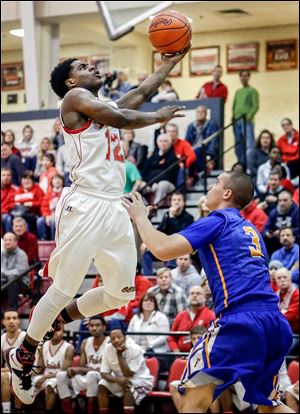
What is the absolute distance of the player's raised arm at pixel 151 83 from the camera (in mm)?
6977

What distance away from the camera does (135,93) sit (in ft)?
23.5

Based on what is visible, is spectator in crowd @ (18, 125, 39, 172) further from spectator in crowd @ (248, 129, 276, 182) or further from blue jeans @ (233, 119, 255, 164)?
spectator in crowd @ (248, 129, 276, 182)

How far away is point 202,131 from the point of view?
1656cm

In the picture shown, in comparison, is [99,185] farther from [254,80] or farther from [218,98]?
[254,80]

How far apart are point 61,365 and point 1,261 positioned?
2.94 meters

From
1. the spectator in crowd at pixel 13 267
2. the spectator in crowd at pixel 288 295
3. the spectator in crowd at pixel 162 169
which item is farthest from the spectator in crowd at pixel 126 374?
the spectator in crowd at pixel 162 169

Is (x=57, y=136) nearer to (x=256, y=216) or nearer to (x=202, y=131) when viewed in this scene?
(x=202, y=131)

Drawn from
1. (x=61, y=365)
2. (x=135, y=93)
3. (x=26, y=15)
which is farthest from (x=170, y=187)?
(x=135, y=93)

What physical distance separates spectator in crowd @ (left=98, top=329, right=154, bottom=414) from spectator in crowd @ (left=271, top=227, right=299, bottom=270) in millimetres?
2340

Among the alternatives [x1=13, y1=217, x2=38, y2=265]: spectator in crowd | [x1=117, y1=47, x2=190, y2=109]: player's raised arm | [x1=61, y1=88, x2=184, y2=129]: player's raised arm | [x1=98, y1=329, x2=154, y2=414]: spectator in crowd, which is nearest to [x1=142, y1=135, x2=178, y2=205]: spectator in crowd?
[x1=13, y1=217, x2=38, y2=265]: spectator in crowd

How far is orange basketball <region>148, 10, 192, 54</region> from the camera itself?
701 cm

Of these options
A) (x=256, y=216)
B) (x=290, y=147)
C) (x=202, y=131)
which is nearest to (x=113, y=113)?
(x=256, y=216)

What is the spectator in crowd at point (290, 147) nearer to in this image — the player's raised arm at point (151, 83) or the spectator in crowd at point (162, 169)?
the spectator in crowd at point (162, 169)

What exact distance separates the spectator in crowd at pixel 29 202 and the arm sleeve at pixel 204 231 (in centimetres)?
1009
